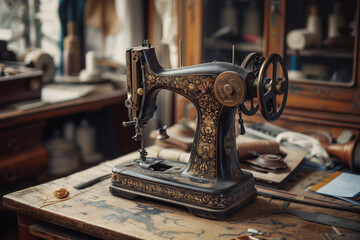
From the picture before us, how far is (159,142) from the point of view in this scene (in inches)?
88.2

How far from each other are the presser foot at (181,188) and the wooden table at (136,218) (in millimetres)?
32

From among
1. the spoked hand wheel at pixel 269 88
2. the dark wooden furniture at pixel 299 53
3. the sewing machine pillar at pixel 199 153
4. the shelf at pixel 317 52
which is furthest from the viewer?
the shelf at pixel 317 52

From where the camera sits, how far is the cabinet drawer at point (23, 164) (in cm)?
261

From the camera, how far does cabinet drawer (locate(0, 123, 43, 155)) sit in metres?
2.63

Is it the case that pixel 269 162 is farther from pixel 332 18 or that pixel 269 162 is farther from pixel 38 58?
pixel 38 58

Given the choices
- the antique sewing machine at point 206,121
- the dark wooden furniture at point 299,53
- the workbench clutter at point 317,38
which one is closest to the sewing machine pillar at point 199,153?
the antique sewing machine at point 206,121

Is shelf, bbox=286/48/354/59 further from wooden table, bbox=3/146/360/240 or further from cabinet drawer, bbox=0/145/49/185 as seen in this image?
cabinet drawer, bbox=0/145/49/185

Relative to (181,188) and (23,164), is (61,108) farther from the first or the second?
(181,188)

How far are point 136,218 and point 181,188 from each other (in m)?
0.18

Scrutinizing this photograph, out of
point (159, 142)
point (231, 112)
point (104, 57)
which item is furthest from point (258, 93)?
point (104, 57)

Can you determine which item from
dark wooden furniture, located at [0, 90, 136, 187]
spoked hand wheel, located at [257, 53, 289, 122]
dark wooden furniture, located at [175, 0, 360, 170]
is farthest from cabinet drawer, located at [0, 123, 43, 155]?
spoked hand wheel, located at [257, 53, 289, 122]

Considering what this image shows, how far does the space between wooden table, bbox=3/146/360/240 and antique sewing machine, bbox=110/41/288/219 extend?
0.04 meters

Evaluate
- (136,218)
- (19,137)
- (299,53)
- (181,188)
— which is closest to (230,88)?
(181,188)

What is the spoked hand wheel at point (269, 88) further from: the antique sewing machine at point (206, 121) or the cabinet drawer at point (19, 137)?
the cabinet drawer at point (19, 137)
